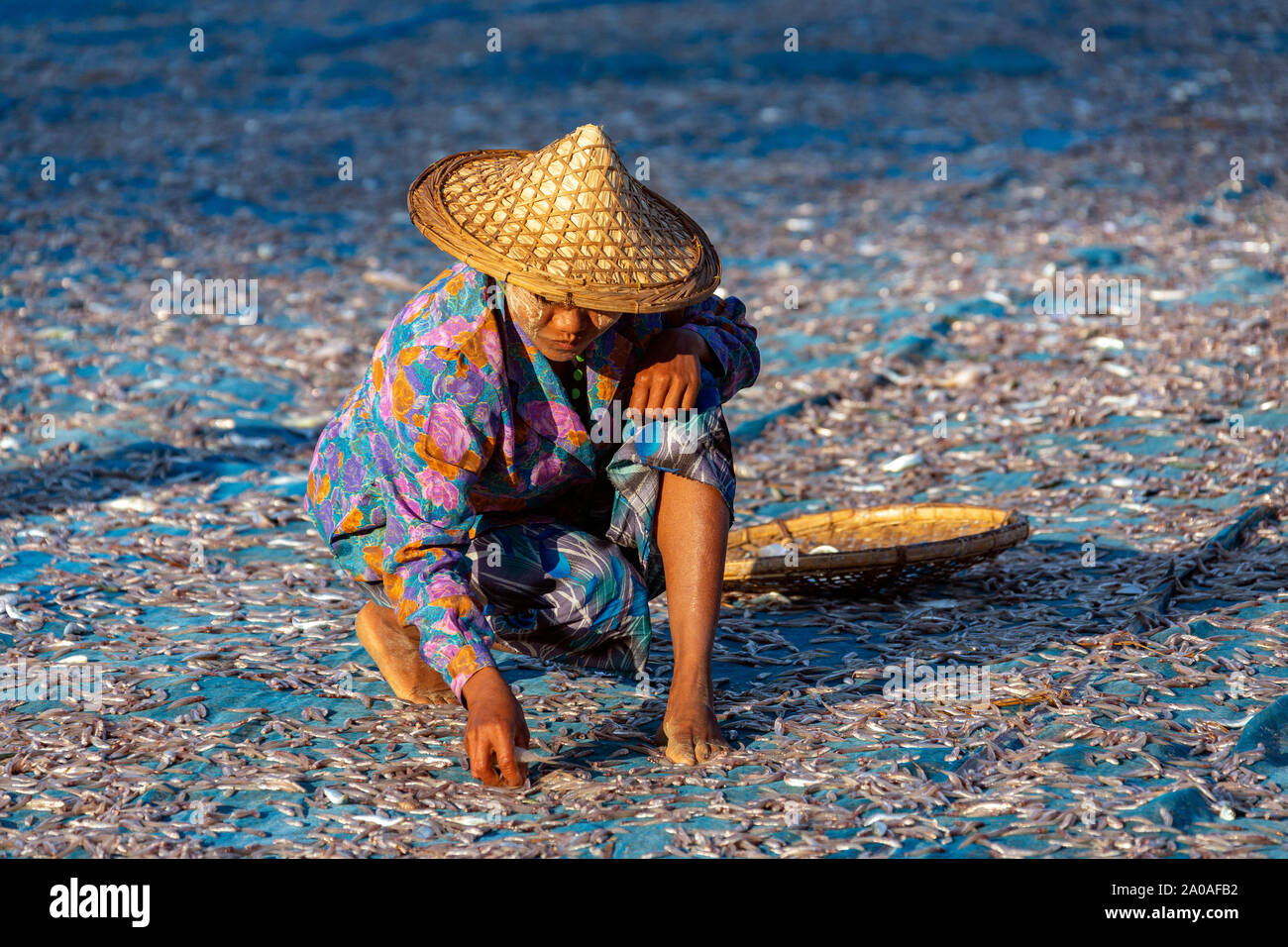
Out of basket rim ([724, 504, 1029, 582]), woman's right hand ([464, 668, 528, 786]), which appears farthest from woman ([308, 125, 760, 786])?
basket rim ([724, 504, 1029, 582])

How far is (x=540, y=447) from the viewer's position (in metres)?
2.62

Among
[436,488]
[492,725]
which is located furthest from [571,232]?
[492,725]

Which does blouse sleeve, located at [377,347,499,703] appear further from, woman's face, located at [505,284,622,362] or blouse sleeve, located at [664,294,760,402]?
blouse sleeve, located at [664,294,760,402]

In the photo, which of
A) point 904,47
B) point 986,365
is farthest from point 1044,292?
point 904,47

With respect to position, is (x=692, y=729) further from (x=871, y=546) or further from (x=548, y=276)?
(x=871, y=546)

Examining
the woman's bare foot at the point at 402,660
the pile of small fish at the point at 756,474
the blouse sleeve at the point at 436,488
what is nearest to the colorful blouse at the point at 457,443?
the blouse sleeve at the point at 436,488

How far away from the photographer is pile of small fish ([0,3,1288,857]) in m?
2.44

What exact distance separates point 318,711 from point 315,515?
411 mm

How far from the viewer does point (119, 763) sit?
8.59 feet

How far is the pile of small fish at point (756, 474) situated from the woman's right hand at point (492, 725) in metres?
0.14

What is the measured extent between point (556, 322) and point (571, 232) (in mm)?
157

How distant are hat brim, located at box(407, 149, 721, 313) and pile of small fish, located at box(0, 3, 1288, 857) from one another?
2.85 feet
